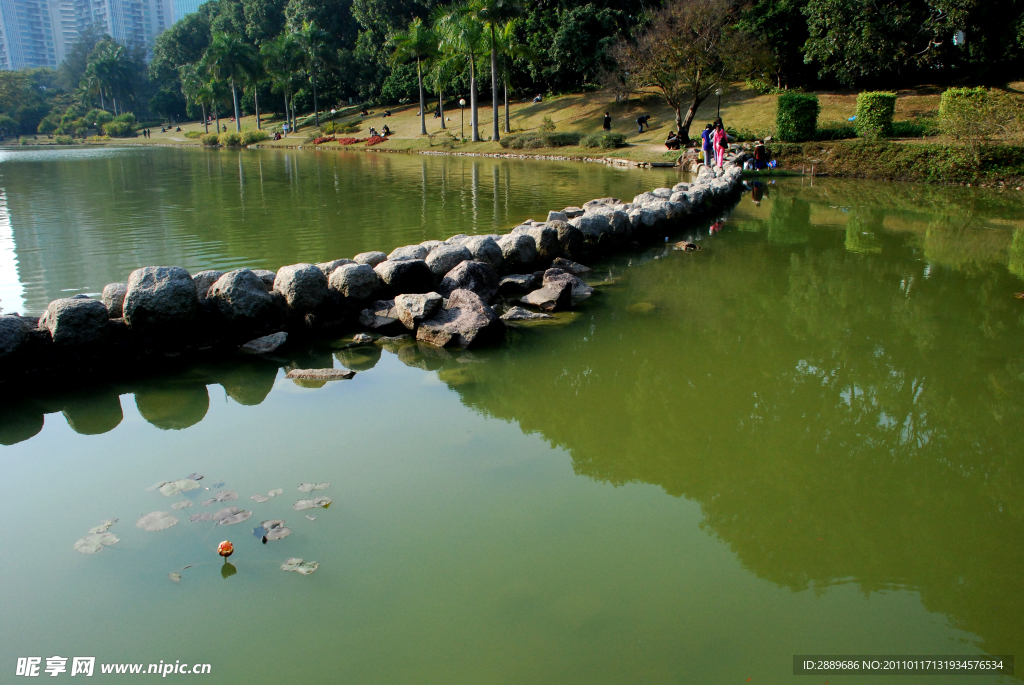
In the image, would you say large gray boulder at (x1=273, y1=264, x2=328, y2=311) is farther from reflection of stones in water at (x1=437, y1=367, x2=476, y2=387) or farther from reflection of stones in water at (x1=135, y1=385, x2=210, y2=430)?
reflection of stones in water at (x1=437, y1=367, x2=476, y2=387)

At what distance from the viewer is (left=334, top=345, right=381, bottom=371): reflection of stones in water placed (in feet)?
18.9

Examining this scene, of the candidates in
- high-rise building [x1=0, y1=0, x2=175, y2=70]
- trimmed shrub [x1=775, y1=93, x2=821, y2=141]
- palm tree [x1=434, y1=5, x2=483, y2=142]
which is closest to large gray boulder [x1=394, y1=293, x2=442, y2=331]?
trimmed shrub [x1=775, y1=93, x2=821, y2=141]

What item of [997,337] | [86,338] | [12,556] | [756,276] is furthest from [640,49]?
[12,556]

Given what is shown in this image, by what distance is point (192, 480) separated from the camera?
12.7 ft

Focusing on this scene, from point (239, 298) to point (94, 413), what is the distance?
1.53 meters

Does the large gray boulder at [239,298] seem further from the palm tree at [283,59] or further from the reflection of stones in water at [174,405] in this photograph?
the palm tree at [283,59]

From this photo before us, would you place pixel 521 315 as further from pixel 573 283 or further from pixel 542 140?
pixel 542 140

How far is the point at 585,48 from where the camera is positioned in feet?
131

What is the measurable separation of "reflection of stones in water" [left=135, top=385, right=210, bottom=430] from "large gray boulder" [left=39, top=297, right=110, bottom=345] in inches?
28.0

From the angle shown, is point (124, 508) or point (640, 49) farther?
point (640, 49)

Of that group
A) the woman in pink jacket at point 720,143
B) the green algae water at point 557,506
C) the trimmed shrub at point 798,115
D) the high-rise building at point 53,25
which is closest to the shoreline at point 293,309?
the green algae water at point 557,506

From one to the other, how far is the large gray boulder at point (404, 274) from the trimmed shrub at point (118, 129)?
3180 inches

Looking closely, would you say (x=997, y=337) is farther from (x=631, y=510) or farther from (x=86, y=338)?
(x=86, y=338)

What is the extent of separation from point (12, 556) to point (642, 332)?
16.2 feet
